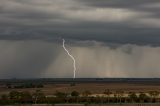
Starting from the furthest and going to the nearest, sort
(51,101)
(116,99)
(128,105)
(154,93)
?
(154,93) → (116,99) → (51,101) → (128,105)

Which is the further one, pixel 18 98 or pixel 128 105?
pixel 18 98

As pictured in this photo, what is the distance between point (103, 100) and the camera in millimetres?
147750

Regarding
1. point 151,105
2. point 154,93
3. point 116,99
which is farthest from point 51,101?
Answer: point 154,93

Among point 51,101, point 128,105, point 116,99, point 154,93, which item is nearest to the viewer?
point 128,105

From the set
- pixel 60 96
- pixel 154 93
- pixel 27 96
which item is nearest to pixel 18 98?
pixel 27 96

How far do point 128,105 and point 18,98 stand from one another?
39.6 metres

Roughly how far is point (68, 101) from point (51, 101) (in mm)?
8153

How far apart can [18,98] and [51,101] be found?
1241 cm

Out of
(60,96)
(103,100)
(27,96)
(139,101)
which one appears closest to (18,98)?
(27,96)

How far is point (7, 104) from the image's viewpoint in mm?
133125

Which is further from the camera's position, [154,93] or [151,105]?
[154,93]

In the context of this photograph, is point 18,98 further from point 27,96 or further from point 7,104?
point 7,104

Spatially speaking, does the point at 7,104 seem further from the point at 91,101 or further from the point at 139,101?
the point at 139,101

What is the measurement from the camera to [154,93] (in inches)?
6786
